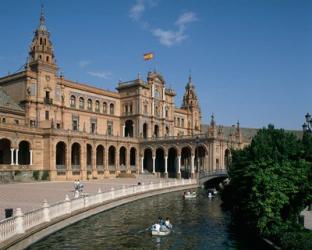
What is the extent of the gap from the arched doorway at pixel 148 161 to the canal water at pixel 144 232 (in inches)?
1804

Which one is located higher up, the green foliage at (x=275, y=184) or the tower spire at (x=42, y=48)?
the tower spire at (x=42, y=48)

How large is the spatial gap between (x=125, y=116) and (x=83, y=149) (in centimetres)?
1847

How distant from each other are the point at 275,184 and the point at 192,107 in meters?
80.8

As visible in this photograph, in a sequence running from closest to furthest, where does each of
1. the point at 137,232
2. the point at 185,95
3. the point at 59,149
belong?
the point at 137,232
the point at 59,149
the point at 185,95

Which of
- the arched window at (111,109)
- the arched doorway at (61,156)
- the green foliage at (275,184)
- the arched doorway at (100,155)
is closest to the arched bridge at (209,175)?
the arched doorway at (100,155)

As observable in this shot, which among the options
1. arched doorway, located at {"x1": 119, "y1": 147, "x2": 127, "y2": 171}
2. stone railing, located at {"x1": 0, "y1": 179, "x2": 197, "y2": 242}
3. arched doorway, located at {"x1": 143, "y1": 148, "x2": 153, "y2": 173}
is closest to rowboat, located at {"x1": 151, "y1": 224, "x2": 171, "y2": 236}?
stone railing, located at {"x1": 0, "y1": 179, "x2": 197, "y2": 242}

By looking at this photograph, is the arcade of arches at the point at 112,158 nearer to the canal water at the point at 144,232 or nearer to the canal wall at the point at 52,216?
the canal wall at the point at 52,216

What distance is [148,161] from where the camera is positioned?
82125 millimetres

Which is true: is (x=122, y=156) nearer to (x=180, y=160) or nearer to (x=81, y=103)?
(x=180, y=160)

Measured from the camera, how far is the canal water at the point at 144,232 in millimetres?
20859

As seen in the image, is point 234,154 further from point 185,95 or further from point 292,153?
point 185,95

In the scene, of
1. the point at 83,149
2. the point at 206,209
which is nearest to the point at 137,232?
the point at 206,209

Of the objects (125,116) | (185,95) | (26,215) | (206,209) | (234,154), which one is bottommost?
(206,209)

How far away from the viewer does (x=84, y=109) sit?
74062 mm
